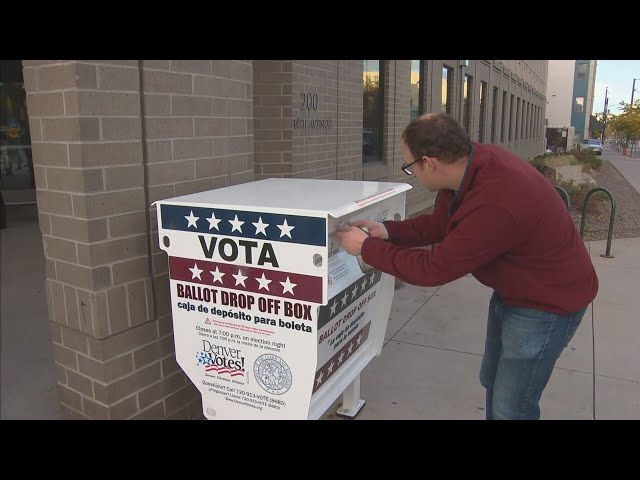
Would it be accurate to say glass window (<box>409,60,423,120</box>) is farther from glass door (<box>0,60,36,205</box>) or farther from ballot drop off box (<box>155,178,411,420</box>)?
ballot drop off box (<box>155,178,411,420</box>)

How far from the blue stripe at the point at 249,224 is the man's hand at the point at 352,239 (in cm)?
21

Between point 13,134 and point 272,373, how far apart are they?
10.5 m

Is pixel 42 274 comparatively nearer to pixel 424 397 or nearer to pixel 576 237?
pixel 424 397

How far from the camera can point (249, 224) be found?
2309mm

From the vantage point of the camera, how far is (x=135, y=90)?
101 inches

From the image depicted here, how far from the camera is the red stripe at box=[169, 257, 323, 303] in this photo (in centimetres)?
225

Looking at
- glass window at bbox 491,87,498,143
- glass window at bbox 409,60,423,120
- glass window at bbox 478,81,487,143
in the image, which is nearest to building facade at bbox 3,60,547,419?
glass window at bbox 409,60,423,120

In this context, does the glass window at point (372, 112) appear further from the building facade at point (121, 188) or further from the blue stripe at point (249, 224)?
the blue stripe at point (249, 224)

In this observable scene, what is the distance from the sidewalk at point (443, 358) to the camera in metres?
3.42

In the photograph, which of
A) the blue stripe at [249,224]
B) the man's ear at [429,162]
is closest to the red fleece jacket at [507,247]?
the man's ear at [429,162]

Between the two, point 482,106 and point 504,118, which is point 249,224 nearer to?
point 482,106

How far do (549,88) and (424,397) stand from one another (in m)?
65.9
